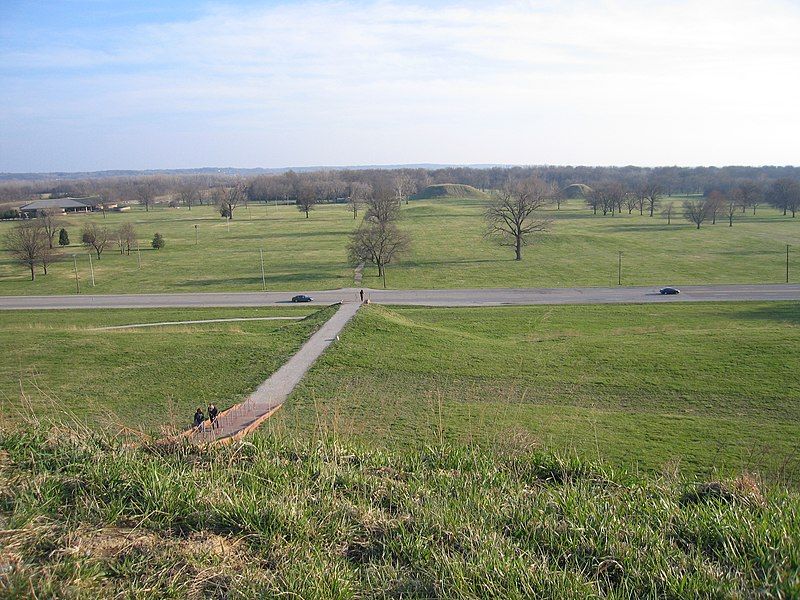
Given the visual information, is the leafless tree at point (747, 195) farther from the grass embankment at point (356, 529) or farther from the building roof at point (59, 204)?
Result: the building roof at point (59, 204)

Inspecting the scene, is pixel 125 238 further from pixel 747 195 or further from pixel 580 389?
pixel 747 195

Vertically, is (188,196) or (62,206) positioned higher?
(188,196)

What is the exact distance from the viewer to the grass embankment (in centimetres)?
459

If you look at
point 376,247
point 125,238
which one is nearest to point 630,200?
point 376,247

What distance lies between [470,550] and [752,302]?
45957 millimetres

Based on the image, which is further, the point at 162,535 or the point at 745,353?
the point at 745,353

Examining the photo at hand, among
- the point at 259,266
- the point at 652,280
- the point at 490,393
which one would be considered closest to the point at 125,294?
the point at 259,266

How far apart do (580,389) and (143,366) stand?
18.0 m

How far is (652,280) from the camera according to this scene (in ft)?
181

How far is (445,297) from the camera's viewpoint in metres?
48.1

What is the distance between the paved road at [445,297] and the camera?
151 ft

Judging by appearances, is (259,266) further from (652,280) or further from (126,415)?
(126,415)

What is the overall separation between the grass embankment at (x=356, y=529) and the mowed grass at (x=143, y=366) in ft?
39.9

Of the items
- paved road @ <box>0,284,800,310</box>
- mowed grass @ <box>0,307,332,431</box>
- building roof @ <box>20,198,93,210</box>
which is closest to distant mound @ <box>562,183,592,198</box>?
building roof @ <box>20,198,93,210</box>
